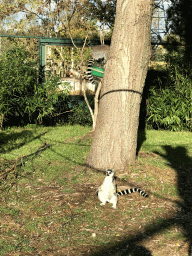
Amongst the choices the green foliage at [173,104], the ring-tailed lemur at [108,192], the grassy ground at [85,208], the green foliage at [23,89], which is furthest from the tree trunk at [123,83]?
the green foliage at [173,104]

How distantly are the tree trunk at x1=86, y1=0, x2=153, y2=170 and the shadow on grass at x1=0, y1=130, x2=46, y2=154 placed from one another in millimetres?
2671

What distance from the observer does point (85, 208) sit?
15.2ft

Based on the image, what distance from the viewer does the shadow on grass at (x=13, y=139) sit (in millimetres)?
7672

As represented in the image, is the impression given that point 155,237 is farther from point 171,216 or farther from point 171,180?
point 171,180

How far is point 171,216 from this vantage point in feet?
14.8

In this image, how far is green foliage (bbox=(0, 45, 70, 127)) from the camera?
9180mm

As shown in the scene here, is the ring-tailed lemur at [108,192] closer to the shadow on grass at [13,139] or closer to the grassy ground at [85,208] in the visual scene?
the grassy ground at [85,208]

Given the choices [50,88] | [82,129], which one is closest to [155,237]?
[82,129]

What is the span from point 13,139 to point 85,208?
4330 mm

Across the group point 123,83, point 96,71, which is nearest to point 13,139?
point 96,71

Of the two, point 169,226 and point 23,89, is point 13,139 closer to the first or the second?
point 23,89

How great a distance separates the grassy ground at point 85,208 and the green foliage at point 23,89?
218 cm

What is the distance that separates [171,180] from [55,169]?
2.17 meters

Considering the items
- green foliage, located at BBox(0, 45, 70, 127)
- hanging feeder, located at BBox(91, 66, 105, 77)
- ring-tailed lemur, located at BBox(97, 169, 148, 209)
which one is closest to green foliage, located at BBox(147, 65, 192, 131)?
hanging feeder, located at BBox(91, 66, 105, 77)
